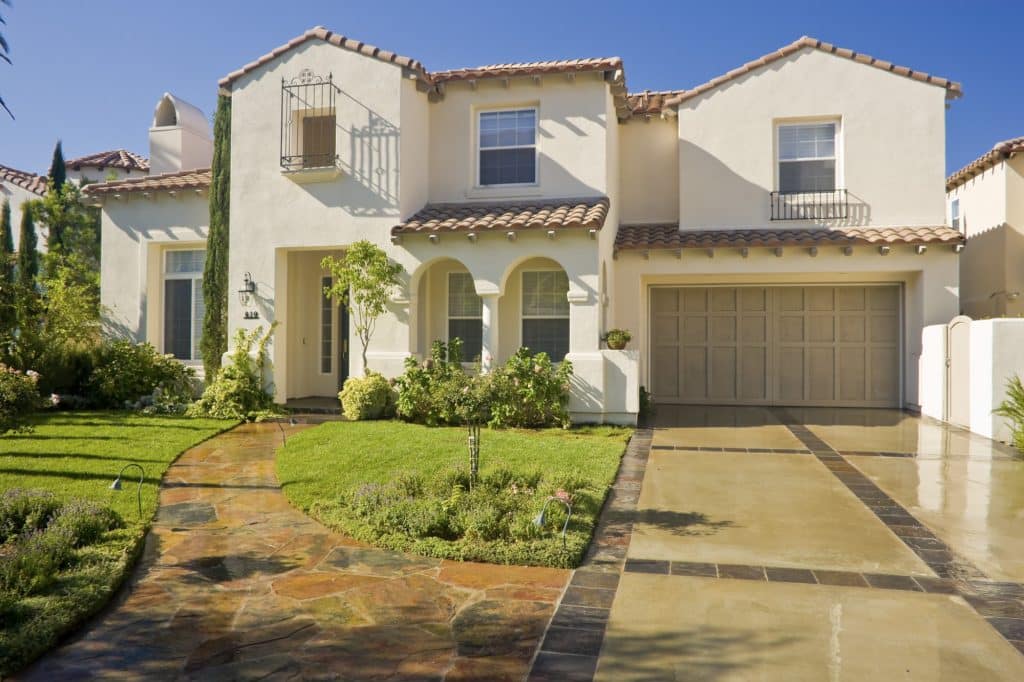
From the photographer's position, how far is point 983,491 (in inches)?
309

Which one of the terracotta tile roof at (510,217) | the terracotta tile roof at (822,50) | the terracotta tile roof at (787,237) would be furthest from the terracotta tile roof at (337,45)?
the terracotta tile roof at (822,50)

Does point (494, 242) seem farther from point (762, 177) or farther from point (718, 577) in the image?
point (718, 577)

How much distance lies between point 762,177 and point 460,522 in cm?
1211

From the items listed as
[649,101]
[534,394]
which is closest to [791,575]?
[534,394]

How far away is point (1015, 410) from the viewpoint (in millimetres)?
10570

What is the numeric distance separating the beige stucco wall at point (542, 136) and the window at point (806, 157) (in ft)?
13.1

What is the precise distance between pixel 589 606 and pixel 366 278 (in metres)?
9.27

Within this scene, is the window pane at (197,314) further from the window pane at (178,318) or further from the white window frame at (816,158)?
the white window frame at (816,158)

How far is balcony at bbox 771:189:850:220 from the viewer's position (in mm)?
14938

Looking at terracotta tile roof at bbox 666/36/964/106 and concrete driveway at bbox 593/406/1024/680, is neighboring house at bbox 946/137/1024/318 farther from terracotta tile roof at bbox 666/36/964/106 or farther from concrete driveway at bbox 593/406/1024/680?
concrete driveway at bbox 593/406/1024/680

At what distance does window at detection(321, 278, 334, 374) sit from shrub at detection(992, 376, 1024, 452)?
1245cm

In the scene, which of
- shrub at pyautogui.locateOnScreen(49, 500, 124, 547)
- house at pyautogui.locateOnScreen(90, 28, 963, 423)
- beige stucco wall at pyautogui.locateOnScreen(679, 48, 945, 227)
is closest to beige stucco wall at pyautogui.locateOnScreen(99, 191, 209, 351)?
house at pyautogui.locateOnScreen(90, 28, 963, 423)

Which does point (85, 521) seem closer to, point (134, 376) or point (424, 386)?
point (424, 386)

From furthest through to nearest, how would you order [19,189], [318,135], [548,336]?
[19,189] < [318,135] < [548,336]
